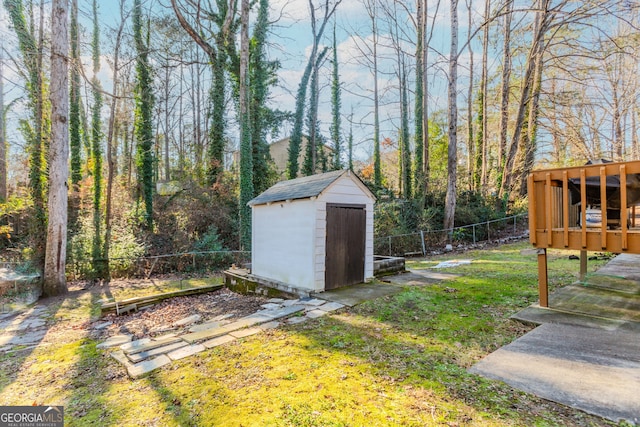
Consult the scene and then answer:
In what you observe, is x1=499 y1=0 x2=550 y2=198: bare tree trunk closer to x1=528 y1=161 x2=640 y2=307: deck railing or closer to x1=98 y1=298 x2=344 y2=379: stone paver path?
x1=528 y1=161 x2=640 y2=307: deck railing

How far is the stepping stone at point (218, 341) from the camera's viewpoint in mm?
3647

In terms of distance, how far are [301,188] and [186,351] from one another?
3616 mm

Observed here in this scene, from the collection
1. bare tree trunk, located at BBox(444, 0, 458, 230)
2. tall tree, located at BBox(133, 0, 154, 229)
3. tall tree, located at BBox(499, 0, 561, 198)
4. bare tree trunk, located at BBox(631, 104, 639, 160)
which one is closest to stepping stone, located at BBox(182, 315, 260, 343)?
bare tree trunk, located at BBox(444, 0, 458, 230)

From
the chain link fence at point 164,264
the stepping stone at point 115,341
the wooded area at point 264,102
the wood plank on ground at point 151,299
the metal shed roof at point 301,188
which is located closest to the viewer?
the stepping stone at point 115,341

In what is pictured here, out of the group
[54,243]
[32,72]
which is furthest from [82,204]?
[54,243]

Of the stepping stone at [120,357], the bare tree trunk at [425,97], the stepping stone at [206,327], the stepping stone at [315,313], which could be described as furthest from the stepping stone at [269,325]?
the bare tree trunk at [425,97]

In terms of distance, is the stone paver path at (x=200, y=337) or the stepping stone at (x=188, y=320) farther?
the stepping stone at (x=188, y=320)

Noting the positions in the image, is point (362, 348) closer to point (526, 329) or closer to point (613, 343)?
point (526, 329)

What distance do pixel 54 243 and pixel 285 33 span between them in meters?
11.8

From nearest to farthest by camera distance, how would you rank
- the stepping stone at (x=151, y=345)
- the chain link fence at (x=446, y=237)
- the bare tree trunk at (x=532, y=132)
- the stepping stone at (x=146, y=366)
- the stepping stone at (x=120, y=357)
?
the stepping stone at (x=146, y=366) < the stepping stone at (x=120, y=357) < the stepping stone at (x=151, y=345) < the chain link fence at (x=446, y=237) < the bare tree trunk at (x=532, y=132)

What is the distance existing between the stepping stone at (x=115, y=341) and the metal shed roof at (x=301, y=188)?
3.42m

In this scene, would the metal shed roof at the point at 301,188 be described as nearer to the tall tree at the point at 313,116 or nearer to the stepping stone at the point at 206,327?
the stepping stone at the point at 206,327

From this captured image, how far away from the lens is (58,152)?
7.44 m

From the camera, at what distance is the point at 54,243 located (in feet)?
24.8
